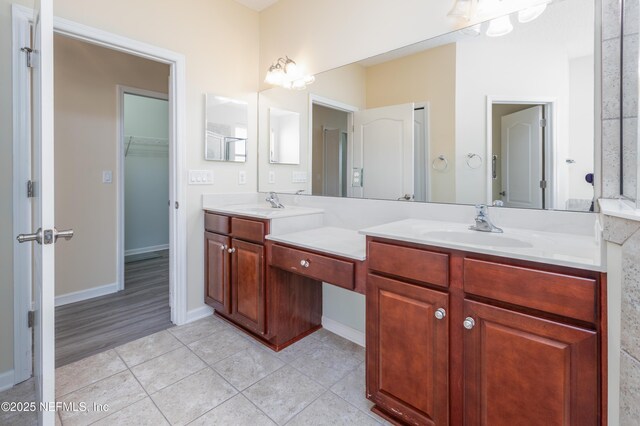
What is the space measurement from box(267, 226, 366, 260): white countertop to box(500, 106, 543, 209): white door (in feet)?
2.53

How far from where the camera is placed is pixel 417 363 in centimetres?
121

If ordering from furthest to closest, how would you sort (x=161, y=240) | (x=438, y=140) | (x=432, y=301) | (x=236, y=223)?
1. (x=161, y=240)
2. (x=236, y=223)
3. (x=438, y=140)
4. (x=432, y=301)

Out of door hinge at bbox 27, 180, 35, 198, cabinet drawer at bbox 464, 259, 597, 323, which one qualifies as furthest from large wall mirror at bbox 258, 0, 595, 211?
door hinge at bbox 27, 180, 35, 198

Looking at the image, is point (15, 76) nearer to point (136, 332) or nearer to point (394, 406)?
point (136, 332)

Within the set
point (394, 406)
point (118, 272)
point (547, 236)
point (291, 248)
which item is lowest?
point (394, 406)

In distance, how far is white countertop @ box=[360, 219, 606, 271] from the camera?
2.97ft

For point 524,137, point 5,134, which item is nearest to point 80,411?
point 5,134

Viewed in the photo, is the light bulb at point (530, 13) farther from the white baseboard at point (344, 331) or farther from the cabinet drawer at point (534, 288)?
the white baseboard at point (344, 331)

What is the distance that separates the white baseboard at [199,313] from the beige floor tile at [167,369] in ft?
1.40

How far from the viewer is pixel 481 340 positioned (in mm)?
1051

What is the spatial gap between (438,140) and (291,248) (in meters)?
1.04

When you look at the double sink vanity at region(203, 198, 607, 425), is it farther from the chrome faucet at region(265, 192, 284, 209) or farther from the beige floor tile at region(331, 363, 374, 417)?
the chrome faucet at region(265, 192, 284, 209)

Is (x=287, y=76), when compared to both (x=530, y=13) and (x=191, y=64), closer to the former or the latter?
(x=191, y=64)

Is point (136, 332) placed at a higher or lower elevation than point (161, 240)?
lower
